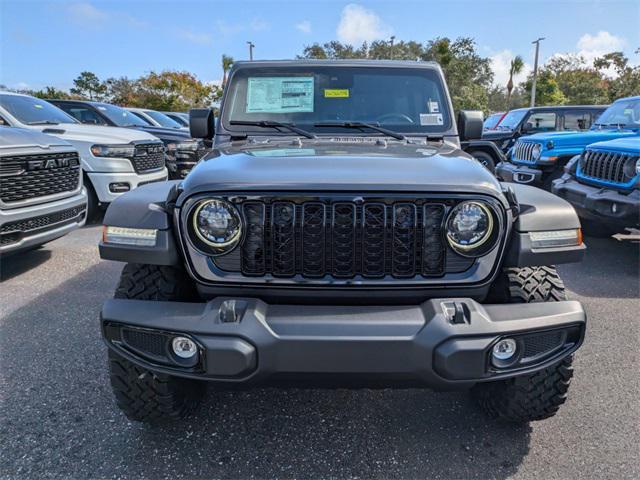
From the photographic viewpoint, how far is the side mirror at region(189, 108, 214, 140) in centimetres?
328

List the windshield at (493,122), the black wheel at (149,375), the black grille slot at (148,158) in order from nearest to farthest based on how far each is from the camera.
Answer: the black wheel at (149,375) → the black grille slot at (148,158) → the windshield at (493,122)

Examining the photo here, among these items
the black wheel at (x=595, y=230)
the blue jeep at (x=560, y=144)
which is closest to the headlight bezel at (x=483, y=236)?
the black wheel at (x=595, y=230)

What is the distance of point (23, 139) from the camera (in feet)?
14.9

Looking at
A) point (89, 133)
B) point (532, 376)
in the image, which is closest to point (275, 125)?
point (532, 376)

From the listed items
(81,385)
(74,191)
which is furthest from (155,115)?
(81,385)

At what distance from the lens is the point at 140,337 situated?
1877mm

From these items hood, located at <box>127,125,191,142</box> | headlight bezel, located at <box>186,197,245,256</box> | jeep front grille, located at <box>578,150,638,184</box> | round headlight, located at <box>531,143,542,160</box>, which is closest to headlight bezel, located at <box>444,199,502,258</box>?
headlight bezel, located at <box>186,197,245,256</box>

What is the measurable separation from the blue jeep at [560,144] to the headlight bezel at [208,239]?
686 cm

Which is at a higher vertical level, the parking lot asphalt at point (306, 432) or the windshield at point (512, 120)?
the windshield at point (512, 120)

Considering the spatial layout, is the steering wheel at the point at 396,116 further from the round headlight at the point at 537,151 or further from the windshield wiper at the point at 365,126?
the round headlight at the point at 537,151

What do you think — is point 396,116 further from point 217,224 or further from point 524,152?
point 524,152

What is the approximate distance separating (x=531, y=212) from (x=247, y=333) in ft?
4.33

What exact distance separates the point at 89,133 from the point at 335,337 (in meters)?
6.31

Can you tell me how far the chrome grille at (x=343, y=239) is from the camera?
1.92m
